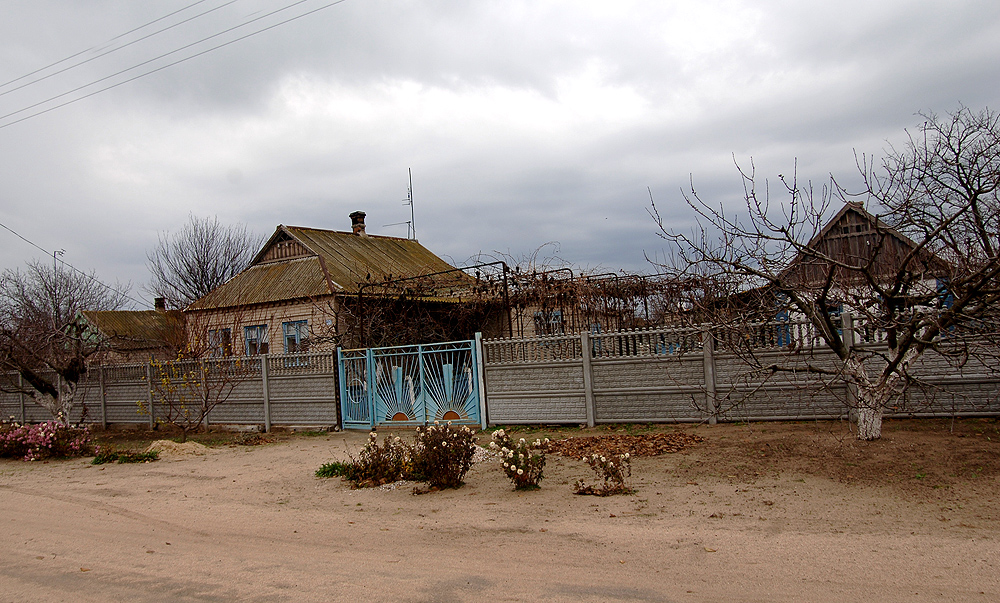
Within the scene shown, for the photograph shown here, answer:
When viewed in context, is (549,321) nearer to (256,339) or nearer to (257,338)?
(257,338)

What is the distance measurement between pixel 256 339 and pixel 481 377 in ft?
36.6

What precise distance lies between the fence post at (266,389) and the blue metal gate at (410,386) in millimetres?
2022

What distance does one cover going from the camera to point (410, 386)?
13.7 m

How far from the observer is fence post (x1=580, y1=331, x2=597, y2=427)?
39.3 feet

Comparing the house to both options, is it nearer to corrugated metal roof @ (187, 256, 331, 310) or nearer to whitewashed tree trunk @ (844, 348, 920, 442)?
whitewashed tree trunk @ (844, 348, 920, 442)

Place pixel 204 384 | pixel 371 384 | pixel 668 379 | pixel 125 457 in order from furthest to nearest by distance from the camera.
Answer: pixel 204 384, pixel 371 384, pixel 125 457, pixel 668 379

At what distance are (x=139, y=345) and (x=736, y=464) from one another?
29.5 meters

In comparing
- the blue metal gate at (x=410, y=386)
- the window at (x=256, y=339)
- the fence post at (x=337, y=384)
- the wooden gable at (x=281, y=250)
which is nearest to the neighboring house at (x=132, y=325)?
the wooden gable at (x=281, y=250)

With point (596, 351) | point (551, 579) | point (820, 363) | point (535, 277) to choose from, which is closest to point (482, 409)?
point (596, 351)

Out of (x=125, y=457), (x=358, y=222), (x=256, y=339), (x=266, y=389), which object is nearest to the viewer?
(x=125, y=457)

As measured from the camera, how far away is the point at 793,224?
24.3 ft

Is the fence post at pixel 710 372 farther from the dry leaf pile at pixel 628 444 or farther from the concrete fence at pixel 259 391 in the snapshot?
the concrete fence at pixel 259 391

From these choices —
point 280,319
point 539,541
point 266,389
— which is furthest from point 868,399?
point 280,319

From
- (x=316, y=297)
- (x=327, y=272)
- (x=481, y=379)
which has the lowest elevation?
(x=481, y=379)
